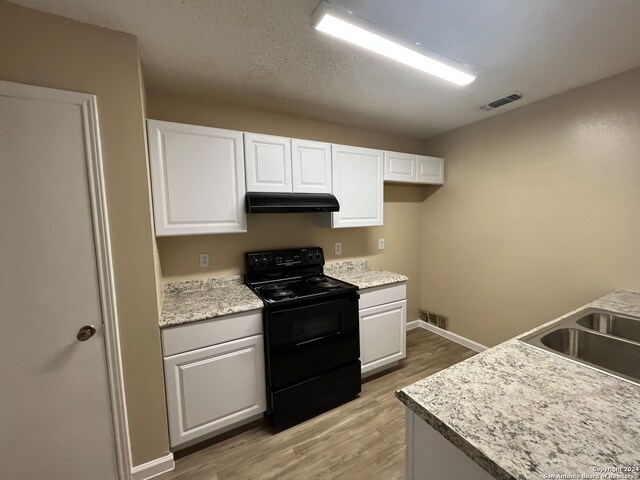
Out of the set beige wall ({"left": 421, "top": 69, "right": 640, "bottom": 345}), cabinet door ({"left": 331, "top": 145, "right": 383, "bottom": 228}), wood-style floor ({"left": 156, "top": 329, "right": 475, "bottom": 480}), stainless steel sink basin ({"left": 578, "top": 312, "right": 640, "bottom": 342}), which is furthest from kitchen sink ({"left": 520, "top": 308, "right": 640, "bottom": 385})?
cabinet door ({"left": 331, "top": 145, "right": 383, "bottom": 228})

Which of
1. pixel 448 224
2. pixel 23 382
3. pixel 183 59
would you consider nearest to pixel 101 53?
pixel 183 59

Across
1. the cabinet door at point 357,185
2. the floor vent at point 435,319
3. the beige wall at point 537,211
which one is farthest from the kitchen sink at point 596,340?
the floor vent at point 435,319

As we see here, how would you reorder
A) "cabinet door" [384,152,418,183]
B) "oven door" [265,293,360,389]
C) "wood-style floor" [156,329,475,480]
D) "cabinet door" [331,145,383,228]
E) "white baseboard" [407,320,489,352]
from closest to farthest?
1. "wood-style floor" [156,329,475,480]
2. "oven door" [265,293,360,389]
3. "cabinet door" [331,145,383,228]
4. "cabinet door" [384,152,418,183]
5. "white baseboard" [407,320,489,352]

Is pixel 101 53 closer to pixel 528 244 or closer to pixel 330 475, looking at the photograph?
pixel 330 475

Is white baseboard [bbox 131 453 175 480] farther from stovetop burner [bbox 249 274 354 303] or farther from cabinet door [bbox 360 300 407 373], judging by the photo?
cabinet door [bbox 360 300 407 373]

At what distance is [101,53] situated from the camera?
4.36 ft

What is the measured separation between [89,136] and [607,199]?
11.3 feet

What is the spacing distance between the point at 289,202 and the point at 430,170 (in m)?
1.89

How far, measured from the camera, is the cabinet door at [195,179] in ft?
5.63

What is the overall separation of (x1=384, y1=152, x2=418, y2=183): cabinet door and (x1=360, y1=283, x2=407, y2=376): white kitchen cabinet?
1.14m

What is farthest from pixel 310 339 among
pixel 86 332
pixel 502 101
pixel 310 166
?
pixel 502 101

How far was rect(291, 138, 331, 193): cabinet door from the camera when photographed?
2.19 metres

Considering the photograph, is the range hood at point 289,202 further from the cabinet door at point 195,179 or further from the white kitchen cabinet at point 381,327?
the white kitchen cabinet at point 381,327

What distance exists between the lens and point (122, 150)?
4.60ft
